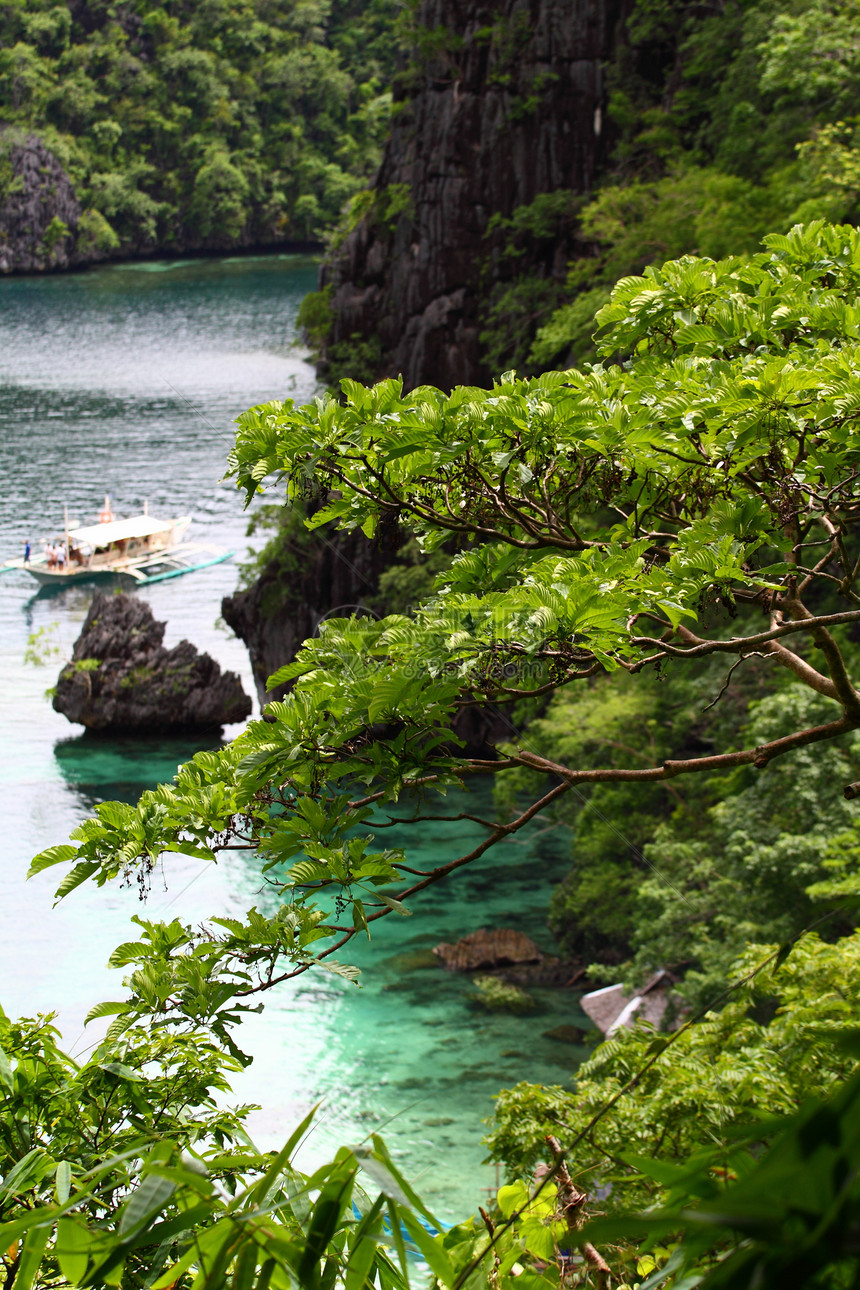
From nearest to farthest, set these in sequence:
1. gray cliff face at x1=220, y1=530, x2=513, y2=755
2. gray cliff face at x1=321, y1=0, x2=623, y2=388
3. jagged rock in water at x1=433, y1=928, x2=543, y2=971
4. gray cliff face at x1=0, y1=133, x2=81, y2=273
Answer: jagged rock in water at x1=433, y1=928, x2=543, y2=971 < gray cliff face at x1=220, y1=530, x2=513, y2=755 < gray cliff face at x1=321, y1=0, x2=623, y2=388 < gray cliff face at x1=0, y1=133, x2=81, y2=273

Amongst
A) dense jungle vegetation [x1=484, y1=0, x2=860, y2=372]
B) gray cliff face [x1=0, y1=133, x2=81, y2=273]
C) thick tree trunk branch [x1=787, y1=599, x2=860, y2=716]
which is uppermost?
gray cliff face [x1=0, y1=133, x2=81, y2=273]

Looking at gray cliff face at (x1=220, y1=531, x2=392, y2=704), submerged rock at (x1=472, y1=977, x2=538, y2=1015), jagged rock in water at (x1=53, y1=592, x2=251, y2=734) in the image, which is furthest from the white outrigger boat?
submerged rock at (x1=472, y1=977, x2=538, y2=1015)

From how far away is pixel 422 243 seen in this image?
68.5 ft

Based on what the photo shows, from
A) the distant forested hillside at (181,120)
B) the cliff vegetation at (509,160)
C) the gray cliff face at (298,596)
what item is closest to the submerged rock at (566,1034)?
the gray cliff face at (298,596)

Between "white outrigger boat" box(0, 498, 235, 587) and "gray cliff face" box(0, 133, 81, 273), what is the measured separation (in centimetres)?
2501

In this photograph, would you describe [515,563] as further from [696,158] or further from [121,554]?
[121,554]

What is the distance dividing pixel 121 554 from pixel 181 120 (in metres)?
33.0

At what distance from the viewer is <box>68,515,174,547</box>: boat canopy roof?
23.4 m

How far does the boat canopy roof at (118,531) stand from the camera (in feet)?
76.8

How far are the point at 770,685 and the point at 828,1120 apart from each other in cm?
1150

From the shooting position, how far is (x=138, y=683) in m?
19.0

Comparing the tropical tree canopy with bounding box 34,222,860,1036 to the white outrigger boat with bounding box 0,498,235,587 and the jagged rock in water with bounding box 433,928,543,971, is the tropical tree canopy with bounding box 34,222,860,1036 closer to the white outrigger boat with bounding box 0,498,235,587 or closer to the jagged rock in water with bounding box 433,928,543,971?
the jagged rock in water with bounding box 433,928,543,971

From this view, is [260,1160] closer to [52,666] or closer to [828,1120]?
[828,1120]

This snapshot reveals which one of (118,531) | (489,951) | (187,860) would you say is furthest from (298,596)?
(489,951)
